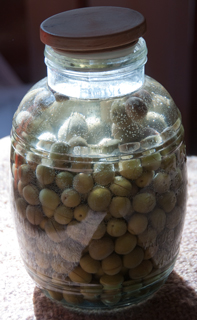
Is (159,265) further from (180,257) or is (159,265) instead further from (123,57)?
(123,57)

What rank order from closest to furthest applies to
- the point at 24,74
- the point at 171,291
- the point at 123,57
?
1. the point at 123,57
2. the point at 171,291
3. the point at 24,74

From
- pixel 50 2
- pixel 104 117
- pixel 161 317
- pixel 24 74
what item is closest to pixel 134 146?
pixel 104 117

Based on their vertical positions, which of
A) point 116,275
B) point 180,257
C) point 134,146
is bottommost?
point 180,257

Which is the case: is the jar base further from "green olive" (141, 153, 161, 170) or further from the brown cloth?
"green olive" (141, 153, 161, 170)

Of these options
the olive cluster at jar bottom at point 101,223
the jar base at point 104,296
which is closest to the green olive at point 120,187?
the olive cluster at jar bottom at point 101,223

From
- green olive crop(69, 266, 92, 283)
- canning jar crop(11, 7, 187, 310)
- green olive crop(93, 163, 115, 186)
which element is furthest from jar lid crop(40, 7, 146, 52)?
green olive crop(69, 266, 92, 283)

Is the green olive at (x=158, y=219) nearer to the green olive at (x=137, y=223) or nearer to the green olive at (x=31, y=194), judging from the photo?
the green olive at (x=137, y=223)
